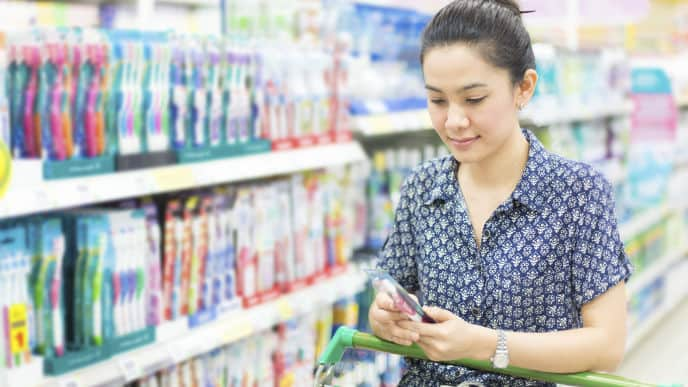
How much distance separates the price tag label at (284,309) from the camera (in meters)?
2.60

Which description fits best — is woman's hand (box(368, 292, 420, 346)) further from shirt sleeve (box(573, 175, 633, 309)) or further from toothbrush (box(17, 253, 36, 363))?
toothbrush (box(17, 253, 36, 363))

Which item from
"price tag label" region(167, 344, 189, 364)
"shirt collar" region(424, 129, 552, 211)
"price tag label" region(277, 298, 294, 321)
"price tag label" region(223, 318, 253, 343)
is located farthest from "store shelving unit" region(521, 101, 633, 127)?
"shirt collar" region(424, 129, 552, 211)

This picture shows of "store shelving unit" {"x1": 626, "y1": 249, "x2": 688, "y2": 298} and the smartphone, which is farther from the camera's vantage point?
"store shelving unit" {"x1": 626, "y1": 249, "x2": 688, "y2": 298}

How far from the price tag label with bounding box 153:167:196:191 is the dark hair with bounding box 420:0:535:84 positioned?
0.93 meters

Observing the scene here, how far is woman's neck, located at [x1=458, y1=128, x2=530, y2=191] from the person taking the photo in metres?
1.50

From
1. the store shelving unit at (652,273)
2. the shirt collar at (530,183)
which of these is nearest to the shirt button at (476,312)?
the shirt collar at (530,183)

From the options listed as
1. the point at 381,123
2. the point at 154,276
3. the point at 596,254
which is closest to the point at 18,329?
the point at 154,276

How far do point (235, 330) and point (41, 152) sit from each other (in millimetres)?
839

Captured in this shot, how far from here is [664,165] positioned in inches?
209

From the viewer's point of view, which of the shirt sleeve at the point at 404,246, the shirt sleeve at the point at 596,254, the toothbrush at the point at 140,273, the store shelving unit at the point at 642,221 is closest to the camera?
the shirt sleeve at the point at 596,254

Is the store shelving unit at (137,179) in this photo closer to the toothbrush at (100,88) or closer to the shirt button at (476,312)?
the toothbrush at (100,88)

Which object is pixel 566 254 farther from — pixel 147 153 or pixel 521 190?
pixel 147 153

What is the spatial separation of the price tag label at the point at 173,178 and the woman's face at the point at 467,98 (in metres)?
0.93

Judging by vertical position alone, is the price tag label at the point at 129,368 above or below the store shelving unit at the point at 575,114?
below
